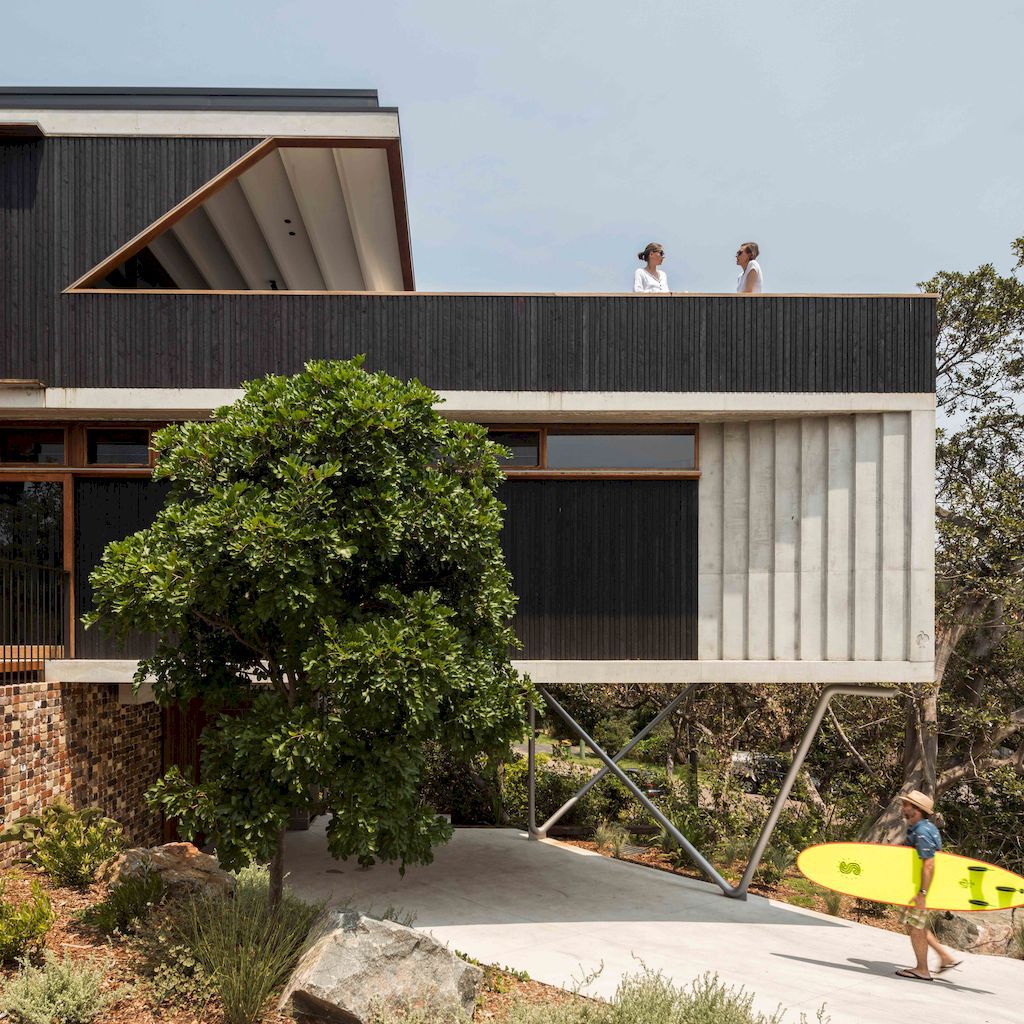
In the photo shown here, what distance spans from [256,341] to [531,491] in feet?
11.7

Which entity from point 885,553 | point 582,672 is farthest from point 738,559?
point 582,672

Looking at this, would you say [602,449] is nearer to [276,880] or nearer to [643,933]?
[643,933]

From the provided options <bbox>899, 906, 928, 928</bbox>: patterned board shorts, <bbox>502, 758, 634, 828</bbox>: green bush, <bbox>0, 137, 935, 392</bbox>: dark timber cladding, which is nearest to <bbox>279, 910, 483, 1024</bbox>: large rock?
<bbox>899, 906, 928, 928</bbox>: patterned board shorts

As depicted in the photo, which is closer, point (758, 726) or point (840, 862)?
point (840, 862)

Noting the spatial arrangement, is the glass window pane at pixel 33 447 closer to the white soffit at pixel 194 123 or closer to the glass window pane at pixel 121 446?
the glass window pane at pixel 121 446

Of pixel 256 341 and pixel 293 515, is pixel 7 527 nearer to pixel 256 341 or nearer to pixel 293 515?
pixel 256 341

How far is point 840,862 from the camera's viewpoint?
962 centimetres

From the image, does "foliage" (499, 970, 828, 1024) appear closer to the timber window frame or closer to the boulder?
the boulder

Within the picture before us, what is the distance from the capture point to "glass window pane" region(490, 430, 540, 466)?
10.4 meters

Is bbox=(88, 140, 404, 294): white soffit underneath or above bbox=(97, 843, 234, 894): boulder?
above

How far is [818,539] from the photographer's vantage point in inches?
399

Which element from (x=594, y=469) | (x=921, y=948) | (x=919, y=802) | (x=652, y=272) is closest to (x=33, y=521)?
(x=594, y=469)

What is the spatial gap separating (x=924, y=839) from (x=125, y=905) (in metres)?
6.96

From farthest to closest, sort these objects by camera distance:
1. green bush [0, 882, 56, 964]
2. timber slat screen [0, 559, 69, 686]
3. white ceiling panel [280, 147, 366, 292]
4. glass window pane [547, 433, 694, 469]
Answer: white ceiling panel [280, 147, 366, 292]
glass window pane [547, 433, 694, 469]
timber slat screen [0, 559, 69, 686]
green bush [0, 882, 56, 964]
